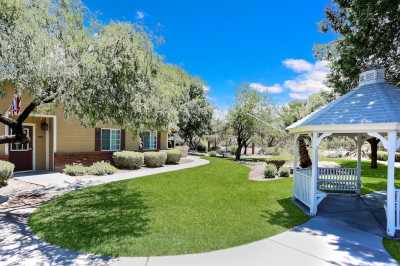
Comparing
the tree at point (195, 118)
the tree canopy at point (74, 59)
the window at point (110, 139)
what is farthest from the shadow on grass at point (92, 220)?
the tree at point (195, 118)

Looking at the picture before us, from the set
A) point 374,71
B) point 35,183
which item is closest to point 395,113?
point 374,71

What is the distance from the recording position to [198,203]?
30.9ft

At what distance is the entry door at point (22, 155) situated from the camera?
1432 cm

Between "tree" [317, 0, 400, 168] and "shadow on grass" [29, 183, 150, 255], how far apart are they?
367 inches

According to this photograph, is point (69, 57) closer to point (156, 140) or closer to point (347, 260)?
point (347, 260)

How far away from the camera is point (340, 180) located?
39.3 feet

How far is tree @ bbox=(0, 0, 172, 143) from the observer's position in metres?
6.20

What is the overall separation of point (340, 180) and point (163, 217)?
26.7ft

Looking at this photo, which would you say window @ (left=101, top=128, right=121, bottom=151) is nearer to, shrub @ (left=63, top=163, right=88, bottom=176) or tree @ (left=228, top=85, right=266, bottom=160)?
shrub @ (left=63, top=163, right=88, bottom=176)

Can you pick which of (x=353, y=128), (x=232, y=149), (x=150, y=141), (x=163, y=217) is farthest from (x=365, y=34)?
(x=232, y=149)

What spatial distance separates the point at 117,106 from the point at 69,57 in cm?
160

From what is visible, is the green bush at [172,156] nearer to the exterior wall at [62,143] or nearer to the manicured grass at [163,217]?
the exterior wall at [62,143]

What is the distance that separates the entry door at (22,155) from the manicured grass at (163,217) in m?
5.78

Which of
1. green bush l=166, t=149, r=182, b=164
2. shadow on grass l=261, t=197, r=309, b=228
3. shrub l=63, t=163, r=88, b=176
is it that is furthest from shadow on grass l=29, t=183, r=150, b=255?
green bush l=166, t=149, r=182, b=164
